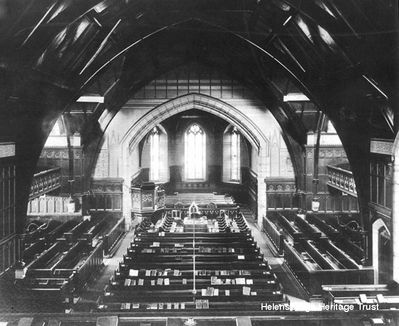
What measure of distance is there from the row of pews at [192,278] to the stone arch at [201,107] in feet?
22.1

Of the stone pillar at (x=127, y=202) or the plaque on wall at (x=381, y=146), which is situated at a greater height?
the plaque on wall at (x=381, y=146)

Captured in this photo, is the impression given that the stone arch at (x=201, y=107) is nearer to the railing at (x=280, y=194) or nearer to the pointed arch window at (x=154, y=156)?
the railing at (x=280, y=194)

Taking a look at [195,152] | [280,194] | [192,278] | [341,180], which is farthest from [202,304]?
[195,152]

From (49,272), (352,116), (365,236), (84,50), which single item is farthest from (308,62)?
(49,272)

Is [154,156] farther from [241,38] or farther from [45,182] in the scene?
[241,38]

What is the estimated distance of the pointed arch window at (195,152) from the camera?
2616cm

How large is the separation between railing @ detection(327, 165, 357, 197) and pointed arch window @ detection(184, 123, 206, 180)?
9815 mm

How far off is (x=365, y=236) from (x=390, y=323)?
21.0 ft

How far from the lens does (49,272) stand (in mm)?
10234

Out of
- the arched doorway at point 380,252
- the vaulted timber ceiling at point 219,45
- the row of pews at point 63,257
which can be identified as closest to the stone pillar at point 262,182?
the vaulted timber ceiling at point 219,45

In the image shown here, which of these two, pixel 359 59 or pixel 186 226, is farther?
pixel 186 226

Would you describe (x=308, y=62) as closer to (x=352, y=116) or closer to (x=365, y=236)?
(x=352, y=116)

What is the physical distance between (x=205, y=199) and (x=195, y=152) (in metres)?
5.33

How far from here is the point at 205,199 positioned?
21.6 metres
